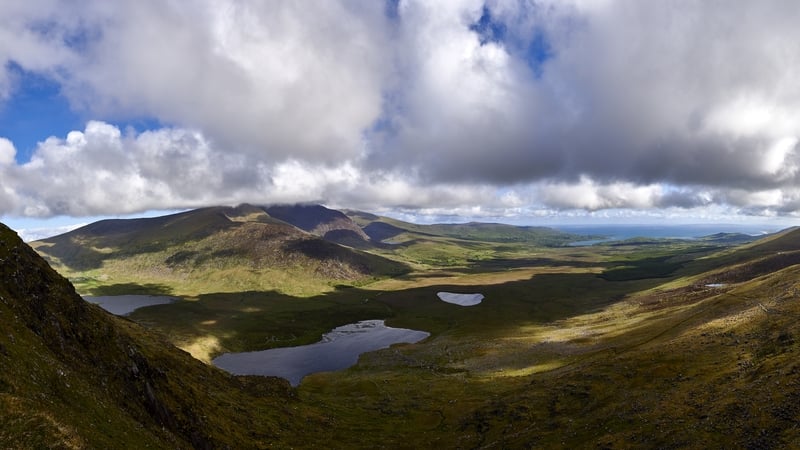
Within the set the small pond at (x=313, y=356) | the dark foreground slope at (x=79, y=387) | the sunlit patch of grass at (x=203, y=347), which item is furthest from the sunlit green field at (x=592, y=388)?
the dark foreground slope at (x=79, y=387)

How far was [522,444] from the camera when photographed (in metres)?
60.7

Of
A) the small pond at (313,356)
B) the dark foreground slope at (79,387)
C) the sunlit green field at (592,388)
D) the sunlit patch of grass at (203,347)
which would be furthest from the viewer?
the sunlit patch of grass at (203,347)

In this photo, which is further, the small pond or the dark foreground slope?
the small pond

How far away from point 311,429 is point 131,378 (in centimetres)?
3672

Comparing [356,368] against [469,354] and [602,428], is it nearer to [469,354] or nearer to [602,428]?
[469,354]

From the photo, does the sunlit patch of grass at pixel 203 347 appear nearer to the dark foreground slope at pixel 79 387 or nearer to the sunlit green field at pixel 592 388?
the sunlit green field at pixel 592 388

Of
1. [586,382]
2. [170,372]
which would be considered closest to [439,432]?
[586,382]

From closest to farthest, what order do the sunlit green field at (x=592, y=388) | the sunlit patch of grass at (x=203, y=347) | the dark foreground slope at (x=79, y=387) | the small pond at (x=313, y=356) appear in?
the dark foreground slope at (x=79, y=387) < the sunlit green field at (x=592, y=388) < the small pond at (x=313, y=356) < the sunlit patch of grass at (x=203, y=347)

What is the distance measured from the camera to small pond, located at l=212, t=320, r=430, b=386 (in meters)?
139

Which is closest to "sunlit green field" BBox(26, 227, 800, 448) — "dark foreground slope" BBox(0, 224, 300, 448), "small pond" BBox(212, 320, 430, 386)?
"small pond" BBox(212, 320, 430, 386)

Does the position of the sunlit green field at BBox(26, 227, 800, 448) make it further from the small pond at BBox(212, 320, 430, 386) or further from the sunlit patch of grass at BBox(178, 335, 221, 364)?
the small pond at BBox(212, 320, 430, 386)

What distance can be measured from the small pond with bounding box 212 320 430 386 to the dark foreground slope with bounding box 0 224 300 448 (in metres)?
67.0

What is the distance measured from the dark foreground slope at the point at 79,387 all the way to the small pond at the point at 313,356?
6697 cm

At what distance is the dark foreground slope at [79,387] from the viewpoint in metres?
28.7
